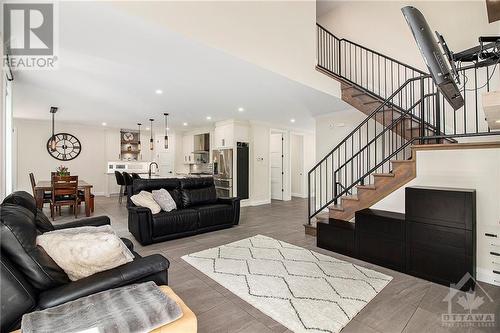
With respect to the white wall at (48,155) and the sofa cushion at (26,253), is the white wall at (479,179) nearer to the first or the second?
the sofa cushion at (26,253)

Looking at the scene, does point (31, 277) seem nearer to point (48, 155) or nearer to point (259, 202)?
point (259, 202)

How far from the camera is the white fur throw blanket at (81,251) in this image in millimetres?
1535

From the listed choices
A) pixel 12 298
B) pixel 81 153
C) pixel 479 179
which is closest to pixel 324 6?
pixel 479 179

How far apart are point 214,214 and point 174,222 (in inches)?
30.9

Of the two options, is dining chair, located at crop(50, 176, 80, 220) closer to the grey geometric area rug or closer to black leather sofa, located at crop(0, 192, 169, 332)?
the grey geometric area rug

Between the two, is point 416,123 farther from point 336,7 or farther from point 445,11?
point 336,7

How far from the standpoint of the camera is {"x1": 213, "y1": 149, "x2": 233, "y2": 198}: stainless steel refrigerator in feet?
23.1

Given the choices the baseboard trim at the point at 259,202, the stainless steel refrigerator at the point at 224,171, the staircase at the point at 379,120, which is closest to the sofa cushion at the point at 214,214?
the staircase at the point at 379,120

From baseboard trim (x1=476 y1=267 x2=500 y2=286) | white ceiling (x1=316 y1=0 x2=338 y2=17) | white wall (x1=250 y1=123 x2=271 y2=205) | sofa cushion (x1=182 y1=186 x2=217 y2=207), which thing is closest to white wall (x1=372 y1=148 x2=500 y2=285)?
baseboard trim (x1=476 y1=267 x2=500 y2=286)

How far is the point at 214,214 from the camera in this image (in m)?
4.53

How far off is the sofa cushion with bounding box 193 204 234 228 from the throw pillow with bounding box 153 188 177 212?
430 millimetres

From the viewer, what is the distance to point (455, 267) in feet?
8.13

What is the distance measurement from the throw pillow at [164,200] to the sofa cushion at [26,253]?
2.67 m

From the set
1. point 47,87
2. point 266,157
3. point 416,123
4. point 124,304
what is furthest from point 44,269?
Answer: point 266,157
